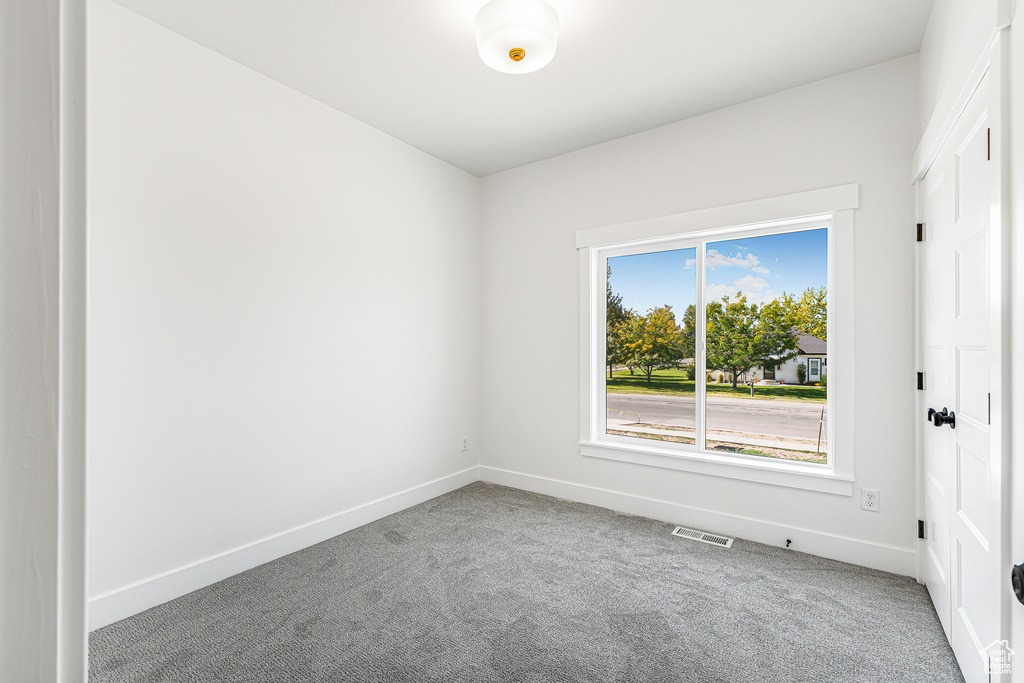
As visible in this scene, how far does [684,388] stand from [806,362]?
77 centimetres

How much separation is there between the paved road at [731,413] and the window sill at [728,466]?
0.68 ft

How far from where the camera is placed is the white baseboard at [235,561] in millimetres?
2141

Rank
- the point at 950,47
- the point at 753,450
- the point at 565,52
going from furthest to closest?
the point at 753,450
the point at 565,52
the point at 950,47

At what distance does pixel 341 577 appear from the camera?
2512 millimetres

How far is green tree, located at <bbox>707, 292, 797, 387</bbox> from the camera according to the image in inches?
120

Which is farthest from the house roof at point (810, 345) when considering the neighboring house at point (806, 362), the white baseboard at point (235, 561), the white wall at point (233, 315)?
the white baseboard at point (235, 561)

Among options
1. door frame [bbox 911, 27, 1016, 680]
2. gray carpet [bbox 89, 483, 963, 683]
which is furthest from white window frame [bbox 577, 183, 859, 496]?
door frame [bbox 911, 27, 1016, 680]

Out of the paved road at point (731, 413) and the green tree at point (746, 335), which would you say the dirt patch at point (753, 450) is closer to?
the paved road at point (731, 413)

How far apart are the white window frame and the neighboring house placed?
0.42 feet

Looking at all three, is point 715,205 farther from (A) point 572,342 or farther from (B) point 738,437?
(B) point 738,437

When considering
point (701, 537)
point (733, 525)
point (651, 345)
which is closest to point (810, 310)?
point (651, 345)

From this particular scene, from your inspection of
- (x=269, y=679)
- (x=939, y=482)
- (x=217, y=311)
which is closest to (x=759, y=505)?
(x=939, y=482)

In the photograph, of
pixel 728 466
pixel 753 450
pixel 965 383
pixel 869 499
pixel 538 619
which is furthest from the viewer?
pixel 753 450

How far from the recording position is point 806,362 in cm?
296
